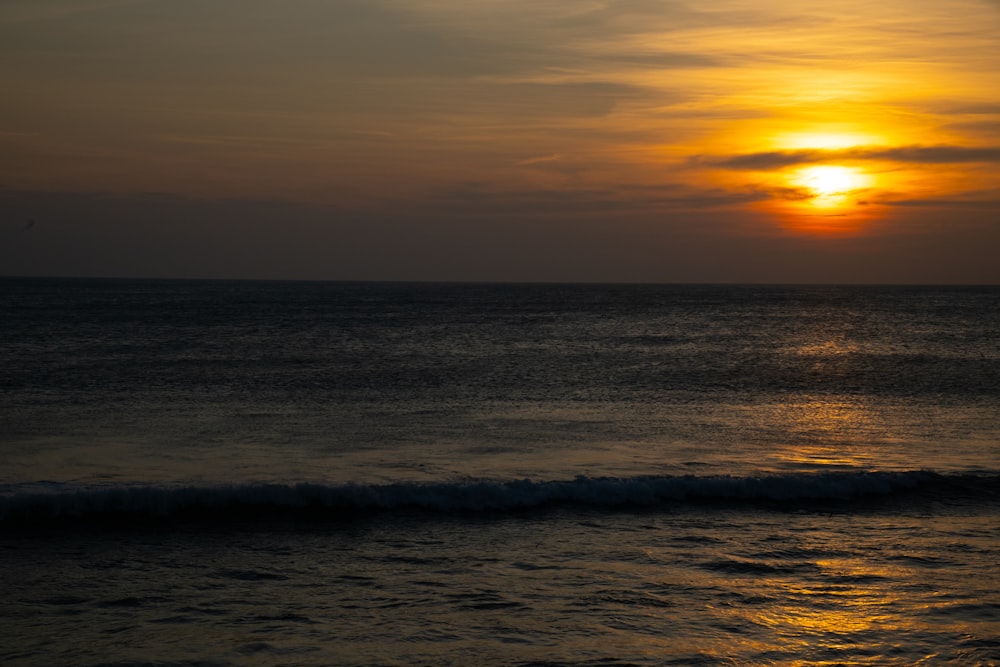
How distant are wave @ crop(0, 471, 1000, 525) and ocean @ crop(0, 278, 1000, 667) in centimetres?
6

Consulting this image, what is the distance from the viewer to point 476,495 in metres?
16.7

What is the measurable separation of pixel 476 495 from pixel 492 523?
4.54 feet

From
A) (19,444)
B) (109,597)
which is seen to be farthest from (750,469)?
(19,444)

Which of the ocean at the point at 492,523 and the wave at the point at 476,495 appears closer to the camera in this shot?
the ocean at the point at 492,523

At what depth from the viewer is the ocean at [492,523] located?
33.3ft

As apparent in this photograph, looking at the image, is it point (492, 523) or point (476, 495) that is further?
point (476, 495)

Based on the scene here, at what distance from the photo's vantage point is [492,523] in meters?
15.4

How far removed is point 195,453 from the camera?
20.4m

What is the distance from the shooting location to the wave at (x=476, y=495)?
15.7 m

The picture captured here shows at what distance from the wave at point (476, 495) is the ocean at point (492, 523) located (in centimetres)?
6

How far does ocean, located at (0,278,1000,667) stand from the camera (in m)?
10.1

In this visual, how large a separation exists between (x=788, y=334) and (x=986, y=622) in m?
62.4

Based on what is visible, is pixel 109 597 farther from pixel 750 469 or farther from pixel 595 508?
pixel 750 469

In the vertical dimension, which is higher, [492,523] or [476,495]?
[476,495]
